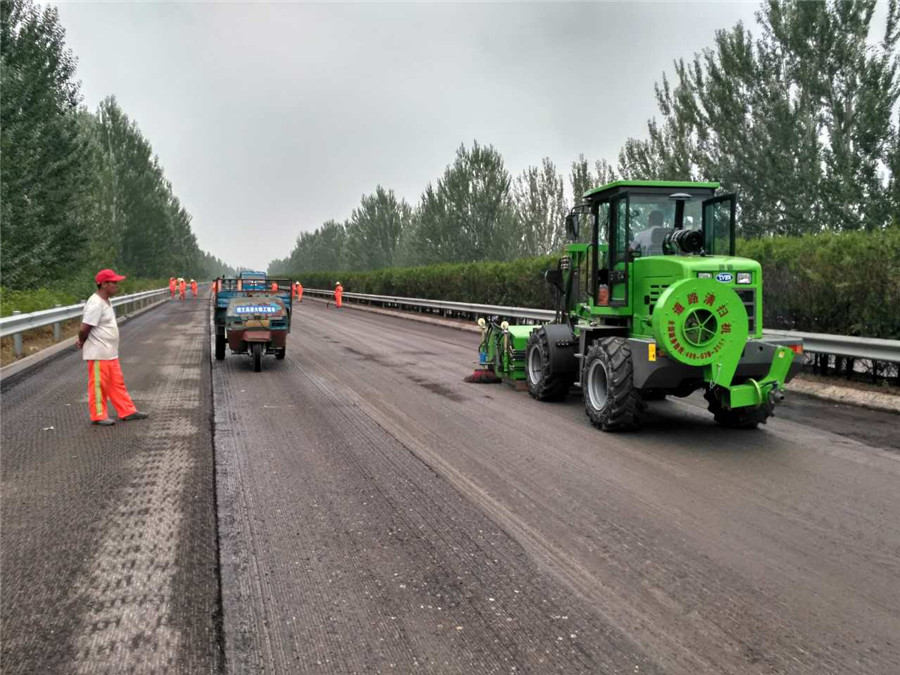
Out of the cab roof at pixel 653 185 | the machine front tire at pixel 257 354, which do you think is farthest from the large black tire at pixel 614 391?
the machine front tire at pixel 257 354

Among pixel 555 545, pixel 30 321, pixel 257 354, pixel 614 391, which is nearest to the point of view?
pixel 555 545

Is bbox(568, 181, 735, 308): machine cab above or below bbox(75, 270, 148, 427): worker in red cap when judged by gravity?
above

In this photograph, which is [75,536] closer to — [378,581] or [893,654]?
[378,581]

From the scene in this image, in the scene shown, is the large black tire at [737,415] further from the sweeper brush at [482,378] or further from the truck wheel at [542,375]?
the sweeper brush at [482,378]

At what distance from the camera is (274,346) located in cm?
1273

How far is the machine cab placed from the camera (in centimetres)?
770

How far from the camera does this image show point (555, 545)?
13.6 feet

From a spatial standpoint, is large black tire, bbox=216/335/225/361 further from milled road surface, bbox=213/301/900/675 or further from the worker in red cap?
milled road surface, bbox=213/301/900/675

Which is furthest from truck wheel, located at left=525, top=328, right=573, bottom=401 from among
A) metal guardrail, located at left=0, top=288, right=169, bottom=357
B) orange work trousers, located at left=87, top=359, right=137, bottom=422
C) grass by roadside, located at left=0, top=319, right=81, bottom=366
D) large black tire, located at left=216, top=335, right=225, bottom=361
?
grass by roadside, located at left=0, top=319, right=81, bottom=366

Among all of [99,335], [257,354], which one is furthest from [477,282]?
[99,335]

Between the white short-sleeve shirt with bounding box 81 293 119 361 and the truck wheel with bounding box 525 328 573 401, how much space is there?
5233 millimetres

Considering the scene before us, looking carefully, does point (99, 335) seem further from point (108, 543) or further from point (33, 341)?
point (33, 341)

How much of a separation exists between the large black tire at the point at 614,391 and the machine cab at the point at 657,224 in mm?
704

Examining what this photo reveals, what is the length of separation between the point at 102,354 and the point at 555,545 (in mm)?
5698
